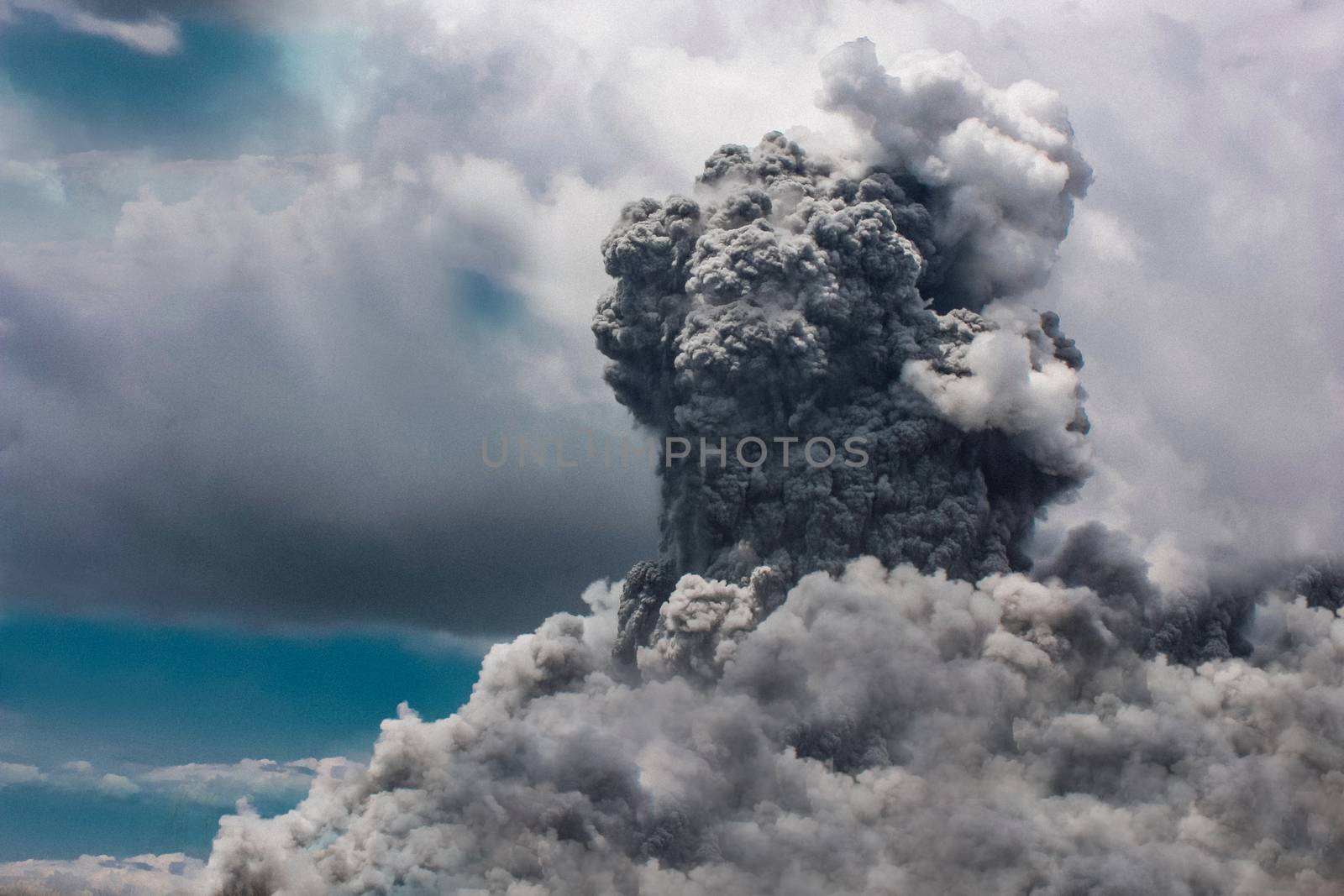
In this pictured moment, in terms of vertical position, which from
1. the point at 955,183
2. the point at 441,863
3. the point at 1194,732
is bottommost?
the point at 441,863

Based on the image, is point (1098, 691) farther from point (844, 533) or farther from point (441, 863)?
point (441, 863)

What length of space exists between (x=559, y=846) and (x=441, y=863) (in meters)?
4.74

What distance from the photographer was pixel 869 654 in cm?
8619

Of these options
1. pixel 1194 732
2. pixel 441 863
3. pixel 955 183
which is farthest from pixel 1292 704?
pixel 441 863

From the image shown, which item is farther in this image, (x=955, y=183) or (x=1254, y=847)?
(x=955, y=183)

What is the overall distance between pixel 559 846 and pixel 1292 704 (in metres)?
31.9

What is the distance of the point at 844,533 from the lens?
88.4 m

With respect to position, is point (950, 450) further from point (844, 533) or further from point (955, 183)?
point (955, 183)

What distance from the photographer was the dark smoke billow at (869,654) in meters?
82.3

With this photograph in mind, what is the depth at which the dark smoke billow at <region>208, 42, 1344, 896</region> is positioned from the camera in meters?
82.3

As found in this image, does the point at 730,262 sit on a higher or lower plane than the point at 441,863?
higher

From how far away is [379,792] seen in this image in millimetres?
88125

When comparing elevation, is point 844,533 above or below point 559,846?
above

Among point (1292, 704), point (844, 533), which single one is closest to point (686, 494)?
point (844, 533)
